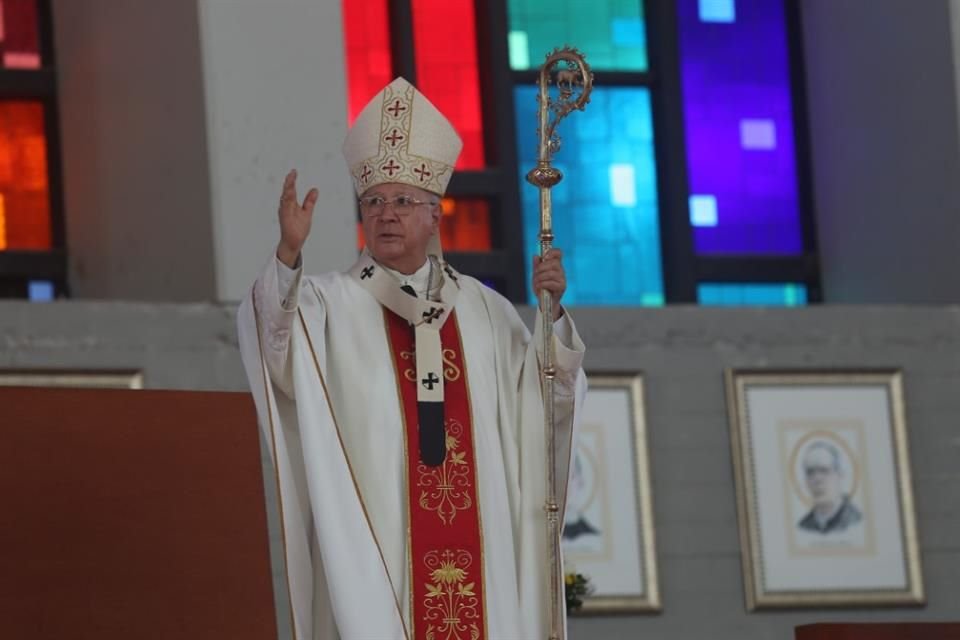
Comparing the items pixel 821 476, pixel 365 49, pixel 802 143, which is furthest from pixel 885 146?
pixel 365 49

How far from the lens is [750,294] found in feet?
33.1

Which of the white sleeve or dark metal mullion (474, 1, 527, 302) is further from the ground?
dark metal mullion (474, 1, 527, 302)

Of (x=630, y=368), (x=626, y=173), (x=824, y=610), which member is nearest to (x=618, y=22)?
(x=626, y=173)

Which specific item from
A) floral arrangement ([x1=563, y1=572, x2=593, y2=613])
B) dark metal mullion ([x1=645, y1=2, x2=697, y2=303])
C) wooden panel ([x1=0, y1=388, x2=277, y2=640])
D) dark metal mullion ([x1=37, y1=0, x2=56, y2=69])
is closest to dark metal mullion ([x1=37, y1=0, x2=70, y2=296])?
dark metal mullion ([x1=37, y1=0, x2=56, y2=69])

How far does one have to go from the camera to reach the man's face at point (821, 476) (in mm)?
8609

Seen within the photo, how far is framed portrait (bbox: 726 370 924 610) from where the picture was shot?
27.9 ft

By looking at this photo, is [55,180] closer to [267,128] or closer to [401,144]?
[267,128]

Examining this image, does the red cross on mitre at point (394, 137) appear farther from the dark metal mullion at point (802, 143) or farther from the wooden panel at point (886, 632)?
the dark metal mullion at point (802, 143)

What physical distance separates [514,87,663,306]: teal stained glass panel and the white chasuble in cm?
369

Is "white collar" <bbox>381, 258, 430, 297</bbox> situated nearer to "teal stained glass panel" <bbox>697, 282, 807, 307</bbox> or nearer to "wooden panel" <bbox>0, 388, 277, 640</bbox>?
"wooden panel" <bbox>0, 388, 277, 640</bbox>

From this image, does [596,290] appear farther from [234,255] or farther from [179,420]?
[179,420]

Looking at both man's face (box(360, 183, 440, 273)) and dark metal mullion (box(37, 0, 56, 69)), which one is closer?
man's face (box(360, 183, 440, 273))

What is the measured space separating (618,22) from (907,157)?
1.52 meters

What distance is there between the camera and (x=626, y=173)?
394 inches
